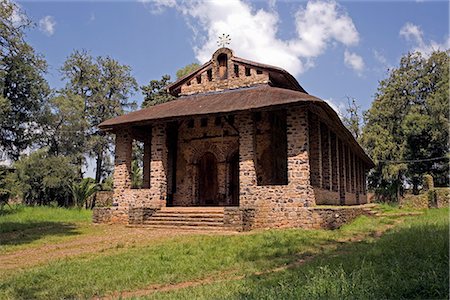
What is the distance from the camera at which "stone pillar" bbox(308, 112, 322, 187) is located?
50.1 feet

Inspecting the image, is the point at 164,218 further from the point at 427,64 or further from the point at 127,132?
the point at 427,64

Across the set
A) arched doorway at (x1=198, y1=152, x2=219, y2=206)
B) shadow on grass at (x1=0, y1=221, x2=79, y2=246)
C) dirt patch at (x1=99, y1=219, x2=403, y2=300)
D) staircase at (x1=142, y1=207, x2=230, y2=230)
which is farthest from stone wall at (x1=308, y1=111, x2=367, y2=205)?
shadow on grass at (x1=0, y1=221, x2=79, y2=246)

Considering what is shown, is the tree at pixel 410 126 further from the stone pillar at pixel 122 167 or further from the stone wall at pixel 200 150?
the stone pillar at pixel 122 167

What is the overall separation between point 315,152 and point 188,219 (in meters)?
5.86

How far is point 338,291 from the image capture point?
4.45 meters

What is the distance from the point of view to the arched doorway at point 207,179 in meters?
17.4

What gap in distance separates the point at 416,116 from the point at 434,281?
31985 millimetres

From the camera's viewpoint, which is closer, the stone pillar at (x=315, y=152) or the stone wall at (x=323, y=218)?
the stone wall at (x=323, y=218)

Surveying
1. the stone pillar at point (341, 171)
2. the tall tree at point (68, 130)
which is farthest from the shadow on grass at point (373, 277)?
the tall tree at point (68, 130)

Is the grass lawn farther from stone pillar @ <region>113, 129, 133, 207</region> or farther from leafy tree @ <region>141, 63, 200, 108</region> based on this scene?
leafy tree @ <region>141, 63, 200, 108</region>

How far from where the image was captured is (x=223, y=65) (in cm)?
1781

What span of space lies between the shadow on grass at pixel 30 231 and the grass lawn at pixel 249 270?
1643 millimetres

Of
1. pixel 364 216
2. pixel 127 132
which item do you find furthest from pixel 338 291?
pixel 127 132

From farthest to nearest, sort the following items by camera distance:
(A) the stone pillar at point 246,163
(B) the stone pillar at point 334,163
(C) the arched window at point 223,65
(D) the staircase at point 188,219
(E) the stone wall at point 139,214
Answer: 1. (B) the stone pillar at point 334,163
2. (C) the arched window at point 223,65
3. (E) the stone wall at point 139,214
4. (A) the stone pillar at point 246,163
5. (D) the staircase at point 188,219
